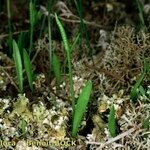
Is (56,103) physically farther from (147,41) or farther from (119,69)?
(147,41)

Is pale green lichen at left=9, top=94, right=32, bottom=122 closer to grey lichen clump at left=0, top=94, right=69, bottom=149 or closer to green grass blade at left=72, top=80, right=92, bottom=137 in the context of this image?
grey lichen clump at left=0, top=94, right=69, bottom=149

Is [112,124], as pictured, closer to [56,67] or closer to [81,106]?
[81,106]

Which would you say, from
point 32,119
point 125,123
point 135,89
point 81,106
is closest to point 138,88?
point 135,89

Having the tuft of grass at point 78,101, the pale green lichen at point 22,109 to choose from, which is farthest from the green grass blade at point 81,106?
the pale green lichen at point 22,109

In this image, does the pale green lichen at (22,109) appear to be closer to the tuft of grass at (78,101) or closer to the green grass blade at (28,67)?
the green grass blade at (28,67)

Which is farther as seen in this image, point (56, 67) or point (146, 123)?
point (56, 67)

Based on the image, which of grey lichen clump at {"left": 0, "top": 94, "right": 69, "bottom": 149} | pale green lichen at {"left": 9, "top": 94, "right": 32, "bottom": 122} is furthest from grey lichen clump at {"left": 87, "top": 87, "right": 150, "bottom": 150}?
pale green lichen at {"left": 9, "top": 94, "right": 32, "bottom": 122}

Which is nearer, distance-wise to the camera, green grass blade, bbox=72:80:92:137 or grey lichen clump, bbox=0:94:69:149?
green grass blade, bbox=72:80:92:137

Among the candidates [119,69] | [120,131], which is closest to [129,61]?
[119,69]
